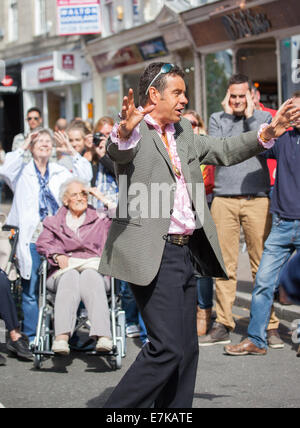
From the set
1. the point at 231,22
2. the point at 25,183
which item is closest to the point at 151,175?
the point at 25,183

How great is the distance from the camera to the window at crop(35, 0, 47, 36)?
26.6m

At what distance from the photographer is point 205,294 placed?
800 centimetres

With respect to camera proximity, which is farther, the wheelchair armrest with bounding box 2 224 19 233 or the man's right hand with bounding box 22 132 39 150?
the man's right hand with bounding box 22 132 39 150

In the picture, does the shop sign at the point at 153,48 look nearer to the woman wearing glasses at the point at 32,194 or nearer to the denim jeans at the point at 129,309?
the woman wearing glasses at the point at 32,194

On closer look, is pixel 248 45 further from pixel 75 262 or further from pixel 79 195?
pixel 75 262

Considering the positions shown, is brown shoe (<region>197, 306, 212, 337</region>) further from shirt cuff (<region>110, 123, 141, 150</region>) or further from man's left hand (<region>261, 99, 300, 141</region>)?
shirt cuff (<region>110, 123, 141, 150</region>)

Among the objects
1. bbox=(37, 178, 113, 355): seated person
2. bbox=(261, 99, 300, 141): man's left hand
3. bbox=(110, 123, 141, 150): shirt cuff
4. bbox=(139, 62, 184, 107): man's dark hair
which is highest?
bbox=(139, 62, 184, 107): man's dark hair

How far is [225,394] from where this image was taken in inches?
227

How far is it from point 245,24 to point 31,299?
9.59 m

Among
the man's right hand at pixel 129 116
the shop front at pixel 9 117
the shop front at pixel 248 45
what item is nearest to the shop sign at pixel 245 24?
the shop front at pixel 248 45

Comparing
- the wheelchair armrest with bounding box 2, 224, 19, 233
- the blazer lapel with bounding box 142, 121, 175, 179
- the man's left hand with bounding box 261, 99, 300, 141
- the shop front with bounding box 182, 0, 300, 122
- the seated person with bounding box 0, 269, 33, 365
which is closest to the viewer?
the blazer lapel with bounding box 142, 121, 175, 179

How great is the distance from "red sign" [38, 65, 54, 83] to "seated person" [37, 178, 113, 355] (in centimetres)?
1874

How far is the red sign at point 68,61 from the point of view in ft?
80.0

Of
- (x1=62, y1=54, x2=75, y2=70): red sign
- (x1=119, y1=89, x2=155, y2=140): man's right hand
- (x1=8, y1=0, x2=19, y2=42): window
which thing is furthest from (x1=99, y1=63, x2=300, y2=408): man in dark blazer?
(x1=8, y1=0, x2=19, y2=42): window
